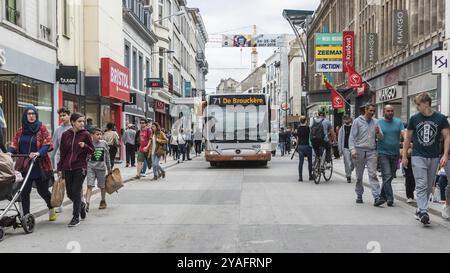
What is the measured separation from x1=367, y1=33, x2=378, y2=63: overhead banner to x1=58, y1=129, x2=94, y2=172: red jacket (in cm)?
2636

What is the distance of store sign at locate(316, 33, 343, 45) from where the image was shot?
34875mm

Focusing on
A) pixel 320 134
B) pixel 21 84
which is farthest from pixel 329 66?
pixel 21 84

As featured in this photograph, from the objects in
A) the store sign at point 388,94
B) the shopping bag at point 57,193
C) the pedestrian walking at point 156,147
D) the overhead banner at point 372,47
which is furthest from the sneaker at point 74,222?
the overhead banner at point 372,47

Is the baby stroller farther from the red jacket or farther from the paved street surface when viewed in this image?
the red jacket

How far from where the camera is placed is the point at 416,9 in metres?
25.3

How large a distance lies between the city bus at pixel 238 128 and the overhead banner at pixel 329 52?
1309 centimetres

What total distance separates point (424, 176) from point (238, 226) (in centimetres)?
269

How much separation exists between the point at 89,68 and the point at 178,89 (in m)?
32.0

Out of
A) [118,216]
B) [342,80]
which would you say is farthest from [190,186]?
[342,80]

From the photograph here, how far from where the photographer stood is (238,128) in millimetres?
22141

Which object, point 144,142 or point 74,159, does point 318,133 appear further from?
point 74,159

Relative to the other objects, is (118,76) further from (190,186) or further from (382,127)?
(382,127)

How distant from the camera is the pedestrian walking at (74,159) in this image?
854cm

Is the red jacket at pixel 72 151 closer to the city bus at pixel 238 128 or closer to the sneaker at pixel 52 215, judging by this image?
the sneaker at pixel 52 215
